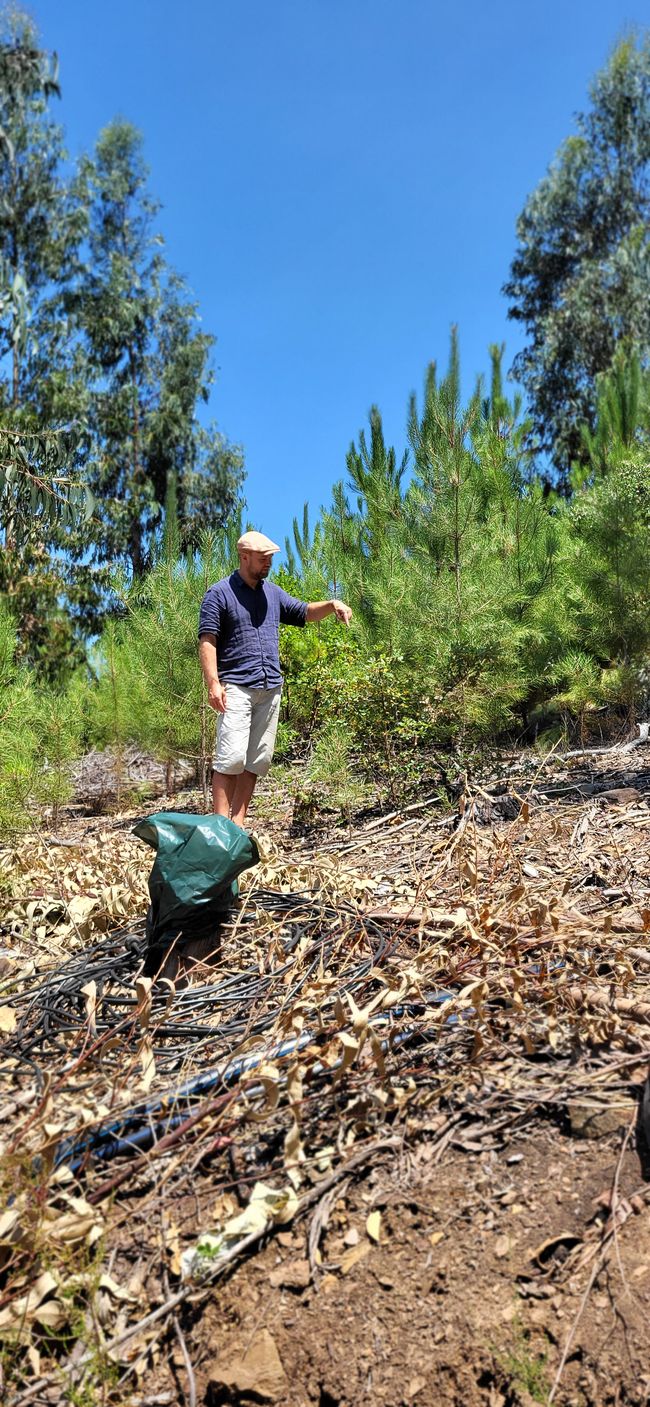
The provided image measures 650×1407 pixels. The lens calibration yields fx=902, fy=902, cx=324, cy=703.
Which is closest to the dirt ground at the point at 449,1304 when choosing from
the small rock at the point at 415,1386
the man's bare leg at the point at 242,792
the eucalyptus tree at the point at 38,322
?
the small rock at the point at 415,1386

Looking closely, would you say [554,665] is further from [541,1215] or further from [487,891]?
[541,1215]

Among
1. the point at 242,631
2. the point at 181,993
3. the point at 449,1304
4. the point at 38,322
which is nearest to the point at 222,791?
the point at 242,631

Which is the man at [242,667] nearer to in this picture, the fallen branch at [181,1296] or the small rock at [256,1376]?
the fallen branch at [181,1296]

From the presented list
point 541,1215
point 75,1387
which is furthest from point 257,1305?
point 541,1215

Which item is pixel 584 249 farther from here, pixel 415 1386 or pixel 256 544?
pixel 415 1386

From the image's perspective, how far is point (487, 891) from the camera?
10.5 feet

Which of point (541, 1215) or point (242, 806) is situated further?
point (242, 806)

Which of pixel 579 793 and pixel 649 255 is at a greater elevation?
pixel 649 255

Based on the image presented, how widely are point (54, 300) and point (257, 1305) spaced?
1809 centimetres

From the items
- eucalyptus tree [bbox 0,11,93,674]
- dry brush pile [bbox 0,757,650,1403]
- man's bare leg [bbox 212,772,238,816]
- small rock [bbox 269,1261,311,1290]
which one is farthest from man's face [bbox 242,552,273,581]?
eucalyptus tree [bbox 0,11,93,674]

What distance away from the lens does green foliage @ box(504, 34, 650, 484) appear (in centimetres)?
1995

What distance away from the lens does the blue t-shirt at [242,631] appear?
4.31 metres

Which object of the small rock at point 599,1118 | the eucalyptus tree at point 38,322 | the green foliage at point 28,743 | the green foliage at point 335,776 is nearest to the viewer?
the small rock at point 599,1118

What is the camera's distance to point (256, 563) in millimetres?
4375
